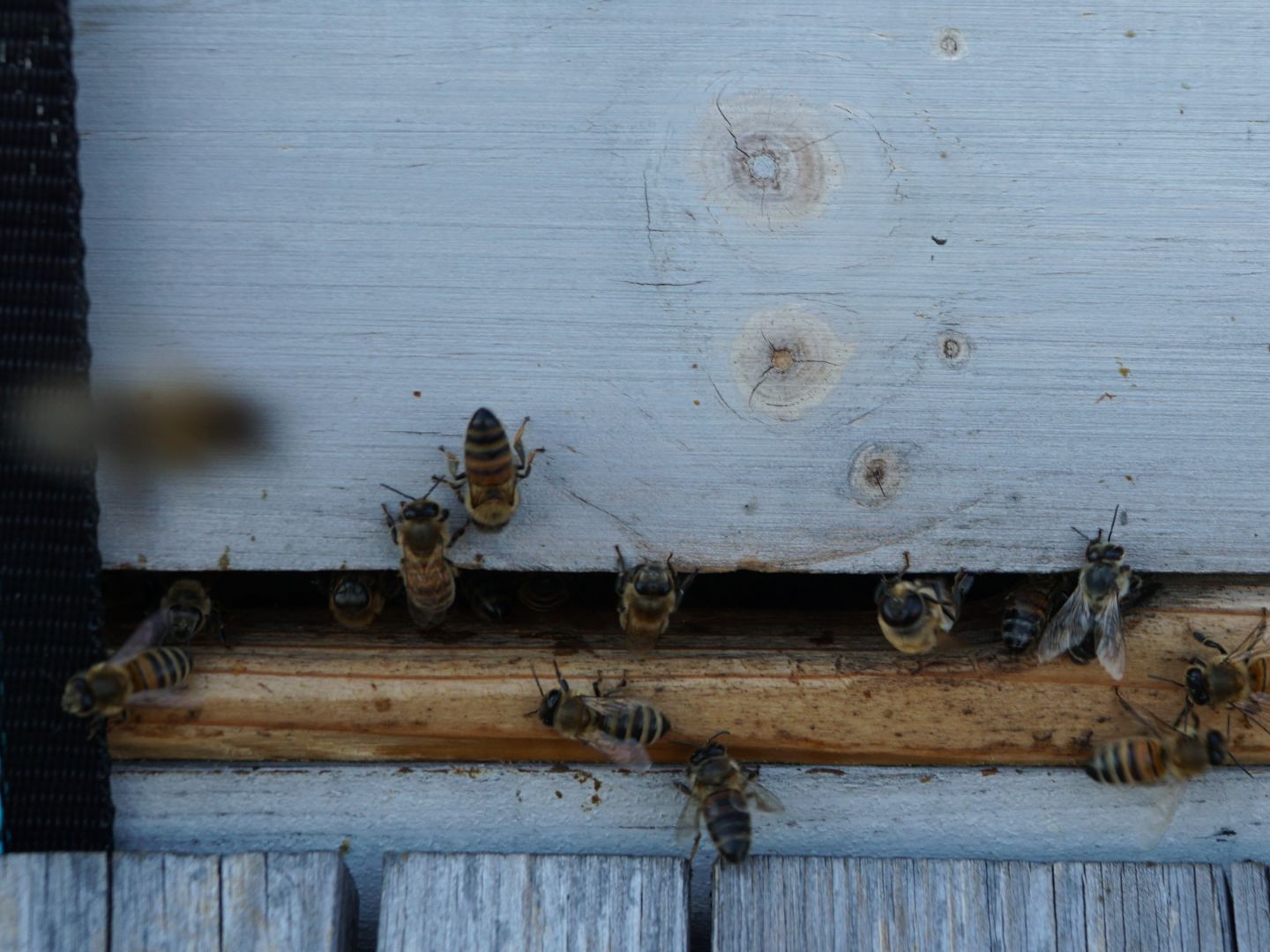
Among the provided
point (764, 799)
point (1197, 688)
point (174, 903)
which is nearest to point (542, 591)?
point (764, 799)

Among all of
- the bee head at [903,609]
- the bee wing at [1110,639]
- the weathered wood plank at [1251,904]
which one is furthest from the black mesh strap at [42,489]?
the weathered wood plank at [1251,904]

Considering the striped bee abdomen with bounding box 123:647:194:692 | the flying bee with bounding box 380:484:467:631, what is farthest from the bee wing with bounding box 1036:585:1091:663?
the striped bee abdomen with bounding box 123:647:194:692

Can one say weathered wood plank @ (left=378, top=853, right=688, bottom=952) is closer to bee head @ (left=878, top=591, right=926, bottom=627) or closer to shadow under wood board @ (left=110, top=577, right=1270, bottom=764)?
shadow under wood board @ (left=110, top=577, right=1270, bottom=764)

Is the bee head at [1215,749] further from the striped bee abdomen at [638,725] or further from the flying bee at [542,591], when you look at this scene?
the flying bee at [542,591]

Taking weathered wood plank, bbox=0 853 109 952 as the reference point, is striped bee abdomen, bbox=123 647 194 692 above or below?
above

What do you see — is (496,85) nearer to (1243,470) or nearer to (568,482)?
(568,482)

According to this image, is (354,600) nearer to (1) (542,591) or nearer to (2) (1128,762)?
(1) (542,591)
